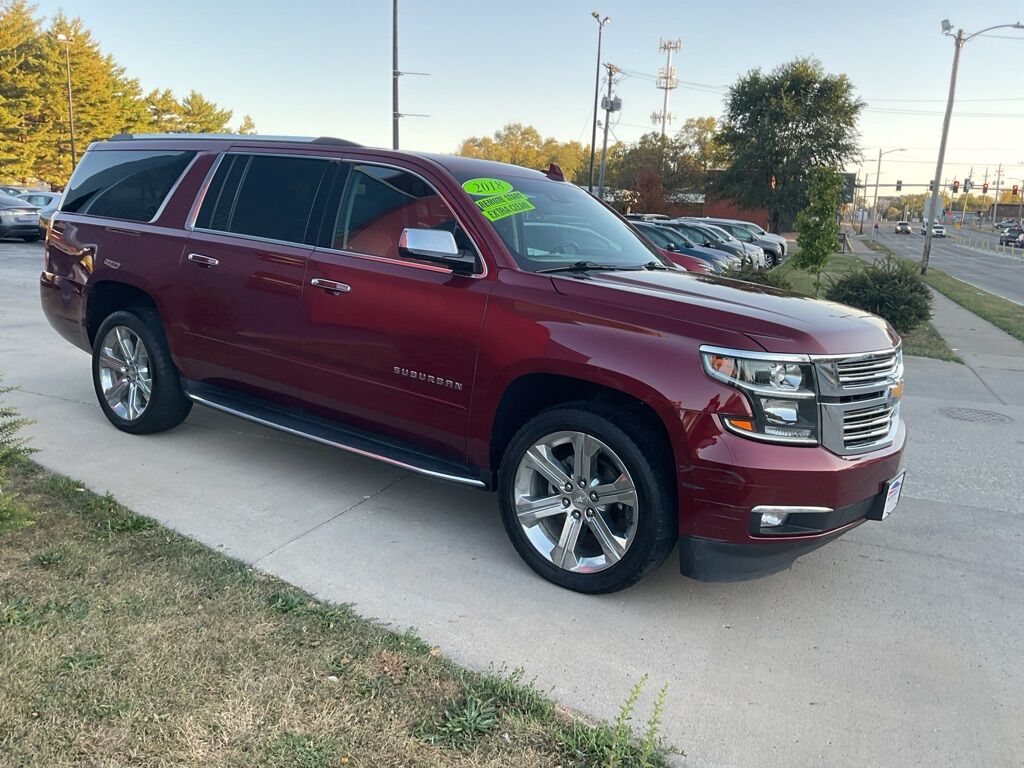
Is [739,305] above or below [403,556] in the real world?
above

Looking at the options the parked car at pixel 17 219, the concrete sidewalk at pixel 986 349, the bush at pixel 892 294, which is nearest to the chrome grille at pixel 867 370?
the concrete sidewalk at pixel 986 349

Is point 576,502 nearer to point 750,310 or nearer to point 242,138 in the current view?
point 750,310

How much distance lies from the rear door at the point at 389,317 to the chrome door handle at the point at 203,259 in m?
0.81

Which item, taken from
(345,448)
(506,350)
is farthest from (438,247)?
(345,448)

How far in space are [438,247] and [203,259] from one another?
186 cm

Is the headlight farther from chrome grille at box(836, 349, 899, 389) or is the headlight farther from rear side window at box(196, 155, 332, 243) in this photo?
rear side window at box(196, 155, 332, 243)

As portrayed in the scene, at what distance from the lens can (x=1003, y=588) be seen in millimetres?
3854

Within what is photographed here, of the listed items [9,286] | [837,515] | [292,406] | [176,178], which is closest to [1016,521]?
[837,515]

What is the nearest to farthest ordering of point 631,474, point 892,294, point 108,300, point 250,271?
1. point 631,474
2. point 250,271
3. point 108,300
4. point 892,294

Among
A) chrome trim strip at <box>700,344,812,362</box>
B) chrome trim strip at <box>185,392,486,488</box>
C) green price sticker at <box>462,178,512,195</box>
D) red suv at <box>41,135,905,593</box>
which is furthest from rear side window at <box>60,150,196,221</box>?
chrome trim strip at <box>700,344,812,362</box>

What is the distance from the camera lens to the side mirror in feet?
12.3

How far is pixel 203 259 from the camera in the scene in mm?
4832

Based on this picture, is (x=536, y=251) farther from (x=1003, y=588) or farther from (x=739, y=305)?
(x=1003, y=588)

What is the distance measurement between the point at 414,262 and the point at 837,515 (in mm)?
2248
